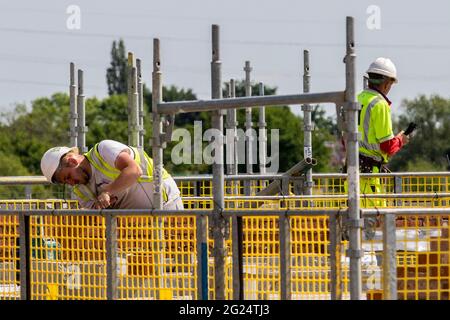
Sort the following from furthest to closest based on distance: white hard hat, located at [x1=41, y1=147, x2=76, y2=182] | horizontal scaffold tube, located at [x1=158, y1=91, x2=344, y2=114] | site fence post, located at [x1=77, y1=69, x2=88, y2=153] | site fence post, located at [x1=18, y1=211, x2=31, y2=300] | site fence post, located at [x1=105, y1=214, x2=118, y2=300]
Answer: site fence post, located at [x1=77, y1=69, x2=88, y2=153] → white hard hat, located at [x1=41, y1=147, x2=76, y2=182] → site fence post, located at [x1=18, y1=211, x2=31, y2=300] → site fence post, located at [x1=105, y1=214, x2=118, y2=300] → horizontal scaffold tube, located at [x1=158, y1=91, x2=344, y2=114]

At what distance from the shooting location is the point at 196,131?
999 inches

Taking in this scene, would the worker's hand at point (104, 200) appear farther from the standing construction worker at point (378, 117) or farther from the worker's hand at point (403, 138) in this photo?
the worker's hand at point (403, 138)

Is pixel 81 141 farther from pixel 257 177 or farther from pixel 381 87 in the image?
pixel 381 87

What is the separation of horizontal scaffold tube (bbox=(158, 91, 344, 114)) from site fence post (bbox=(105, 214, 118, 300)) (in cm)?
85

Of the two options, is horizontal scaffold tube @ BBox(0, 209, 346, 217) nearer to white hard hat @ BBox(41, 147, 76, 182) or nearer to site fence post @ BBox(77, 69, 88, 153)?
white hard hat @ BBox(41, 147, 76, 182)

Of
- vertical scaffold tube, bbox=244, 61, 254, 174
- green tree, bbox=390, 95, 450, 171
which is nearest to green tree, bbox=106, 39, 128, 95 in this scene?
green tree, bbox=390, 95, 450, 171

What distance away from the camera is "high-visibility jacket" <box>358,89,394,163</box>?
1518 cm

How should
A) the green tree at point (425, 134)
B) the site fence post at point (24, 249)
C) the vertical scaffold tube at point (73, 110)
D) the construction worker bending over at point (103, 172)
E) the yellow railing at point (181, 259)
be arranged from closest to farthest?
the yellow railing at point (181, 259) < the site fence post at point (24, 249) < the construction worker bending over at point (103, 172) < the vertical scaffold tube at point (73, 110) < the green tree at point (425, 134)

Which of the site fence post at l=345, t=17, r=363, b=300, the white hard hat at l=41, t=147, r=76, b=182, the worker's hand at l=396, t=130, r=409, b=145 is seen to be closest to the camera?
the site fence post at l=345, t=17, r=363, b=300

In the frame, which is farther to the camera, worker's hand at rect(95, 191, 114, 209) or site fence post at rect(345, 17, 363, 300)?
worker's hand at rect(95, 191, 114, 209)

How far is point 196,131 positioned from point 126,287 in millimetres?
13677

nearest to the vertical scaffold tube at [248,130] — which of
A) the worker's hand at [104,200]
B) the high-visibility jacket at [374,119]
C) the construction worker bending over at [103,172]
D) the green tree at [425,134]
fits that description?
the high-visibility jacket at [374,119]

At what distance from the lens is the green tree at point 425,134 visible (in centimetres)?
12838
